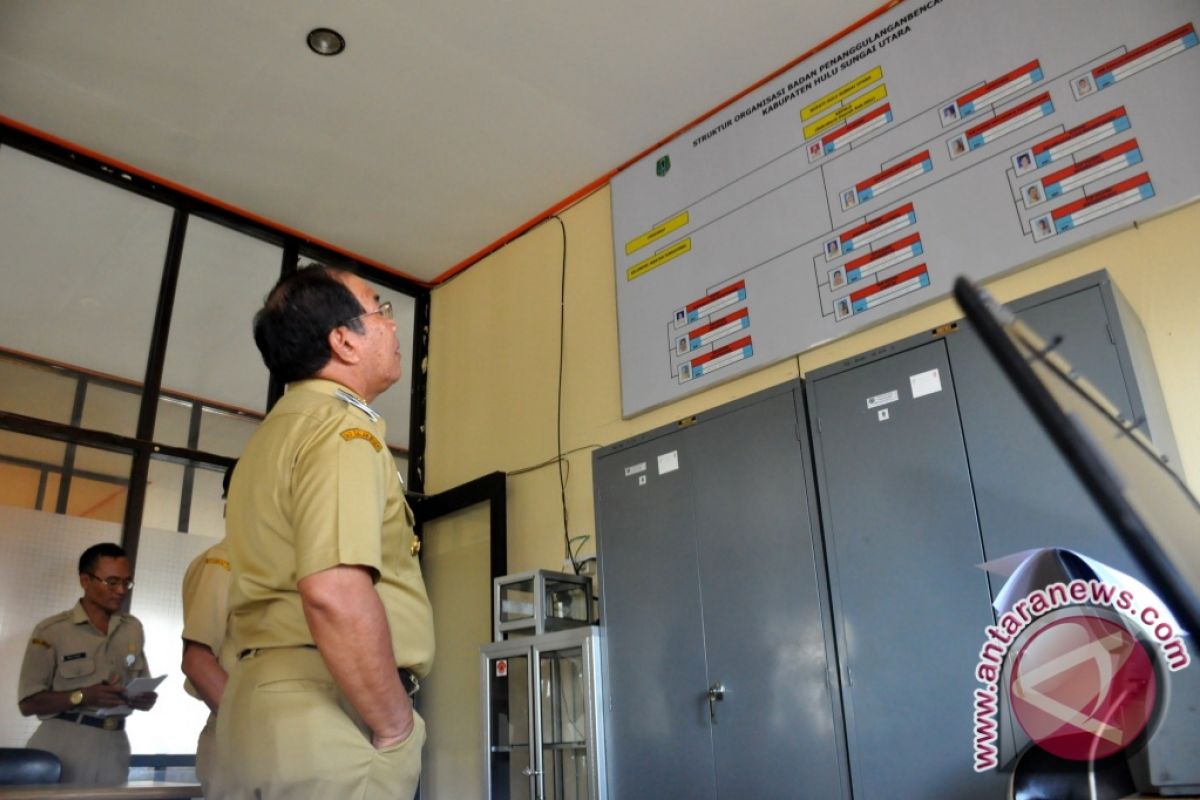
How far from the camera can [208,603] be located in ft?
8.73

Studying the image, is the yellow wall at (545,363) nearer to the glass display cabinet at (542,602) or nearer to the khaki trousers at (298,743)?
the glass display cabinet at (542,602)

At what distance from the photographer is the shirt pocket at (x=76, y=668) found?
3518mm

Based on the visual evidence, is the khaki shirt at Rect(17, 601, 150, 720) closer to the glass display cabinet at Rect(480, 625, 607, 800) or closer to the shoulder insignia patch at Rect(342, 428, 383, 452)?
the glass display cabinet at Rect(480, 625, 607, 800)

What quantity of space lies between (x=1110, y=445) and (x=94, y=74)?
14.4ft

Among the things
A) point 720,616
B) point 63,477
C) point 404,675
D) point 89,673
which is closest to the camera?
point 404,675

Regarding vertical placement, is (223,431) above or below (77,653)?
above

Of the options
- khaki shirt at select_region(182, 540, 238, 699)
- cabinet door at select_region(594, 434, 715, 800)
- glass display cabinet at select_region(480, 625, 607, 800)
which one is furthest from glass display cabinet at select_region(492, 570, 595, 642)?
khaki shirt at select_region(182, 540, 238, 699)

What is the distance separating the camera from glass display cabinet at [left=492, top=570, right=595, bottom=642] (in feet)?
11.9

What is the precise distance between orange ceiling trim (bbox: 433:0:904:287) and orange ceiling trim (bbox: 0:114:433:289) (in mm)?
405

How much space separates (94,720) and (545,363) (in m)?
2.47

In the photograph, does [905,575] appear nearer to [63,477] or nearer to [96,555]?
[96,555]

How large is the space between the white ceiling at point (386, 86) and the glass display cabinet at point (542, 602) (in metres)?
2.08

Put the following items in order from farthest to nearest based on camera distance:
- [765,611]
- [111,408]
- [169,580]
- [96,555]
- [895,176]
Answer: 1. [111,408]
2. [169,580]
3. [96,555]
4. [895,176]
5. [765,611]

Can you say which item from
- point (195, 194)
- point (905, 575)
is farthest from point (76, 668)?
point (905, 575)
